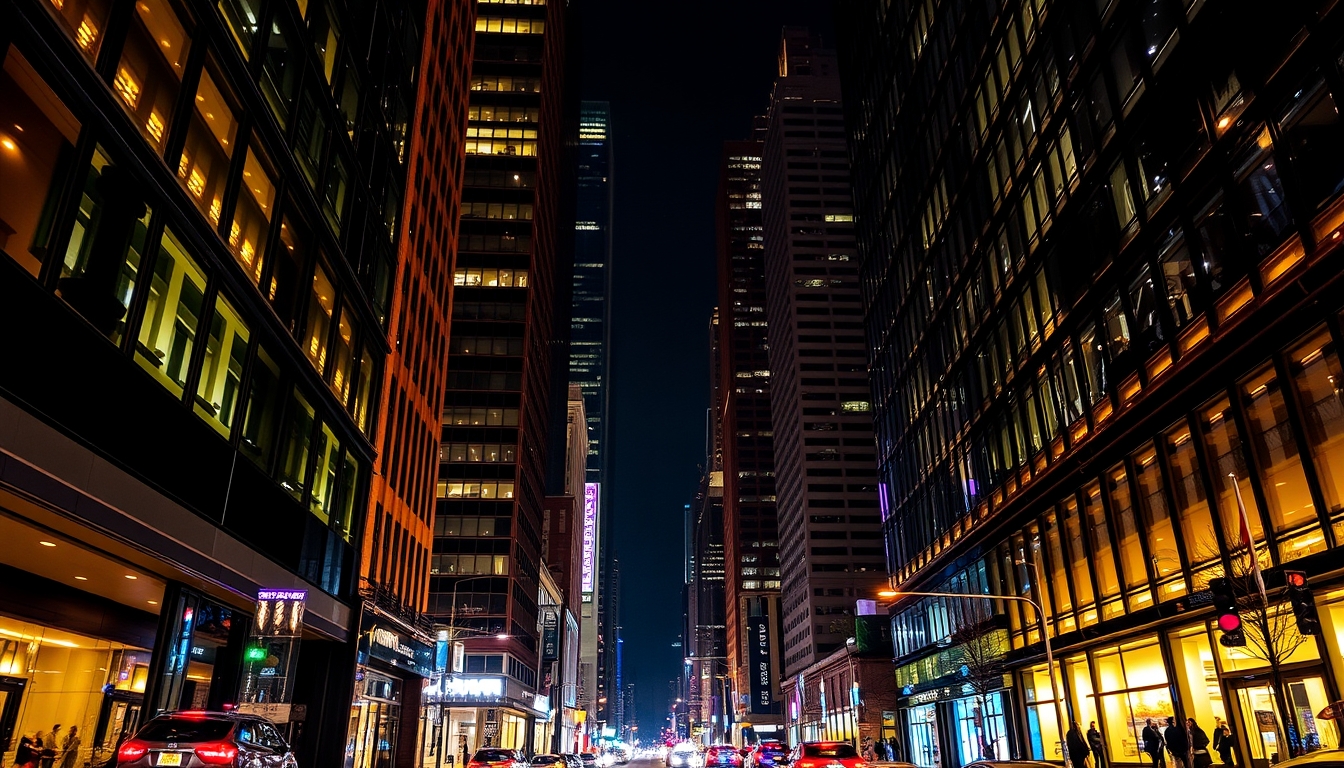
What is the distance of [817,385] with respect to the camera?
165500mm

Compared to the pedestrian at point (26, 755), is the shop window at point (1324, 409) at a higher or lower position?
higher

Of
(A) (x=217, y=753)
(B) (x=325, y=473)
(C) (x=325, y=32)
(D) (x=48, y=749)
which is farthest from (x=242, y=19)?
(D) (x=48, y=749)

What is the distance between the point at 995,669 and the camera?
42.6 metres

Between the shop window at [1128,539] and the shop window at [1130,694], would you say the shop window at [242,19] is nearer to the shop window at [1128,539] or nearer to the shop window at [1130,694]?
the shop window at [1128,539]

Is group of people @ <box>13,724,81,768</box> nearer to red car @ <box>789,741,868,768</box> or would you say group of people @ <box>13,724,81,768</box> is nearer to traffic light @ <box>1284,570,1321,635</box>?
red car @ <box>789,741,868,768</box>

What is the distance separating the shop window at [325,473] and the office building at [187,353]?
0.15m

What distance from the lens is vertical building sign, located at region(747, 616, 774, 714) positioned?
177875mm

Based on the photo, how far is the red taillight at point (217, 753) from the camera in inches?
562

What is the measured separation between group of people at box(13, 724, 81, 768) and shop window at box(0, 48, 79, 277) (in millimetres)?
12569

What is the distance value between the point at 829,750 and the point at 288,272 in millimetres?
21882

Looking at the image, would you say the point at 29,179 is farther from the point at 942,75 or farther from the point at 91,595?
the point at 942,75

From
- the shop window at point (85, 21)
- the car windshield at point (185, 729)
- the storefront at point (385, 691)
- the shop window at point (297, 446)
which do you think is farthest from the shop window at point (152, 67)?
the storefront at point (385, 691)

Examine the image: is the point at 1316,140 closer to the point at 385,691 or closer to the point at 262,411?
the point at 262,411

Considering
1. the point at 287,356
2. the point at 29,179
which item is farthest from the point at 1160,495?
the point at 29,179
